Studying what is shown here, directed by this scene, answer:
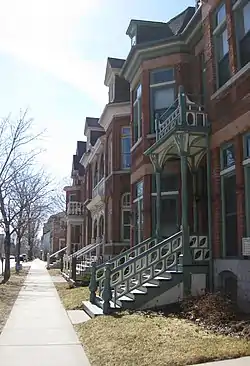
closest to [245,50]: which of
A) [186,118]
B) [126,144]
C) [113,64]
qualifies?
[186,118]

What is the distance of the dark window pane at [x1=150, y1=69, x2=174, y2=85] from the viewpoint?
1584 centimetres

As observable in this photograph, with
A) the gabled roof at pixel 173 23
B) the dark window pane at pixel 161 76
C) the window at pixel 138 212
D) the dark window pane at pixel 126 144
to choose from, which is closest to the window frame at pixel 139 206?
the window at pixel 138 212

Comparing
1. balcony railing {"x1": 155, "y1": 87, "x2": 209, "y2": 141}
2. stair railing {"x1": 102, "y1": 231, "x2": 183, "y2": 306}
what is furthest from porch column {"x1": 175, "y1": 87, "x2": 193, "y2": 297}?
stair railing {"x1": 102, "y1": 231, "x2": 183, "y2": 306}

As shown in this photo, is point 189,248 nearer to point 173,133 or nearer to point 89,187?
point 173,133

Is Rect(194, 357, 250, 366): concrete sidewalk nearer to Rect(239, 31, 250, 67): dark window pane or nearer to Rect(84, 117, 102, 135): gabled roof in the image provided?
Rect(239, 31, 250, 67): dark window pane

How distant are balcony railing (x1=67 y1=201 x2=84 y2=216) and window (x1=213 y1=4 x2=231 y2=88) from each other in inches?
1190

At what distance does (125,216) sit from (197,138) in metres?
11.3

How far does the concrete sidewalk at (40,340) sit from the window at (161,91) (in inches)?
279

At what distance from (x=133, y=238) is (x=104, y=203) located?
871 centimetres

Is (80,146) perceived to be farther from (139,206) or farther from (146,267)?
(146,267)

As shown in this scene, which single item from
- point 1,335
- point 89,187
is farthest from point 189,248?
point 89,187

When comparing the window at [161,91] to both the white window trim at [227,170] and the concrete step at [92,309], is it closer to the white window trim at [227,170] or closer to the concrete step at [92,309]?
the white window trim at [227,170]

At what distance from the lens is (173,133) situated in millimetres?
12672

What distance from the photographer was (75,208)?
42812 millimetres
